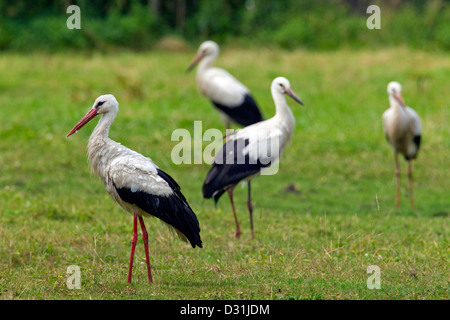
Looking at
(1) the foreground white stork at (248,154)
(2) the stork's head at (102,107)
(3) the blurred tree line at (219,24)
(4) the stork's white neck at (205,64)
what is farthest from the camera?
(3) the blurred tree line at (219,24)

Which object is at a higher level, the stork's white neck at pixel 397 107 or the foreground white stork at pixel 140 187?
the stork's white neck at pixel 397 107

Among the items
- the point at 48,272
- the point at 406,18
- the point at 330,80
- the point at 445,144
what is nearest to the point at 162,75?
the point at 330,80

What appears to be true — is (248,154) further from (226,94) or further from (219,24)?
(219,24)

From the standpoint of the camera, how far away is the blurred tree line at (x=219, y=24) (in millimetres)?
21703

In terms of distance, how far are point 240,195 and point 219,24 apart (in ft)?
50.6

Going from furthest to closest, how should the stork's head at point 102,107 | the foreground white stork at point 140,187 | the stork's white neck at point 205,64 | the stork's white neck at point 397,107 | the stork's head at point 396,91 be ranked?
the stork's white neck at point 205,64 → the stork's white neck at point 397,107 → the stork's head at point 396,91 → the stork's head at point 102,107 → the foreground white stork at point 140,187

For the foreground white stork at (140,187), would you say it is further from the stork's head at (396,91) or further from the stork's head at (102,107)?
A: the stork's head at (396,91)

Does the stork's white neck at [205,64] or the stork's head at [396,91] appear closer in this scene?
the stork's head at [396,91]

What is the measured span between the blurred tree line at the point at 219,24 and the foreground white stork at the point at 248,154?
14835mm

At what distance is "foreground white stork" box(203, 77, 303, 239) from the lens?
7141 millimetres

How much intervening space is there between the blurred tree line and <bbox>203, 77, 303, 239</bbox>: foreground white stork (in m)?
14.8

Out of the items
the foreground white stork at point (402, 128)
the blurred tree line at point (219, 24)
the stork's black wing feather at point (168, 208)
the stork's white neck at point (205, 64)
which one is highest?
the blurred tree line at point (219, 24)

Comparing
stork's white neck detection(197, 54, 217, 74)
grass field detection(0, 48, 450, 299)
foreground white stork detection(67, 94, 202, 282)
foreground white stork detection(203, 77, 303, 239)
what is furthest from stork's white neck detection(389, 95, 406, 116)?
foreground white stork detection(67, 94, 202, 282)

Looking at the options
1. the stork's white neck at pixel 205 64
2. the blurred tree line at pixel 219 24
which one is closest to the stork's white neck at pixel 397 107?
the stork's white neck at pixel 205 64
